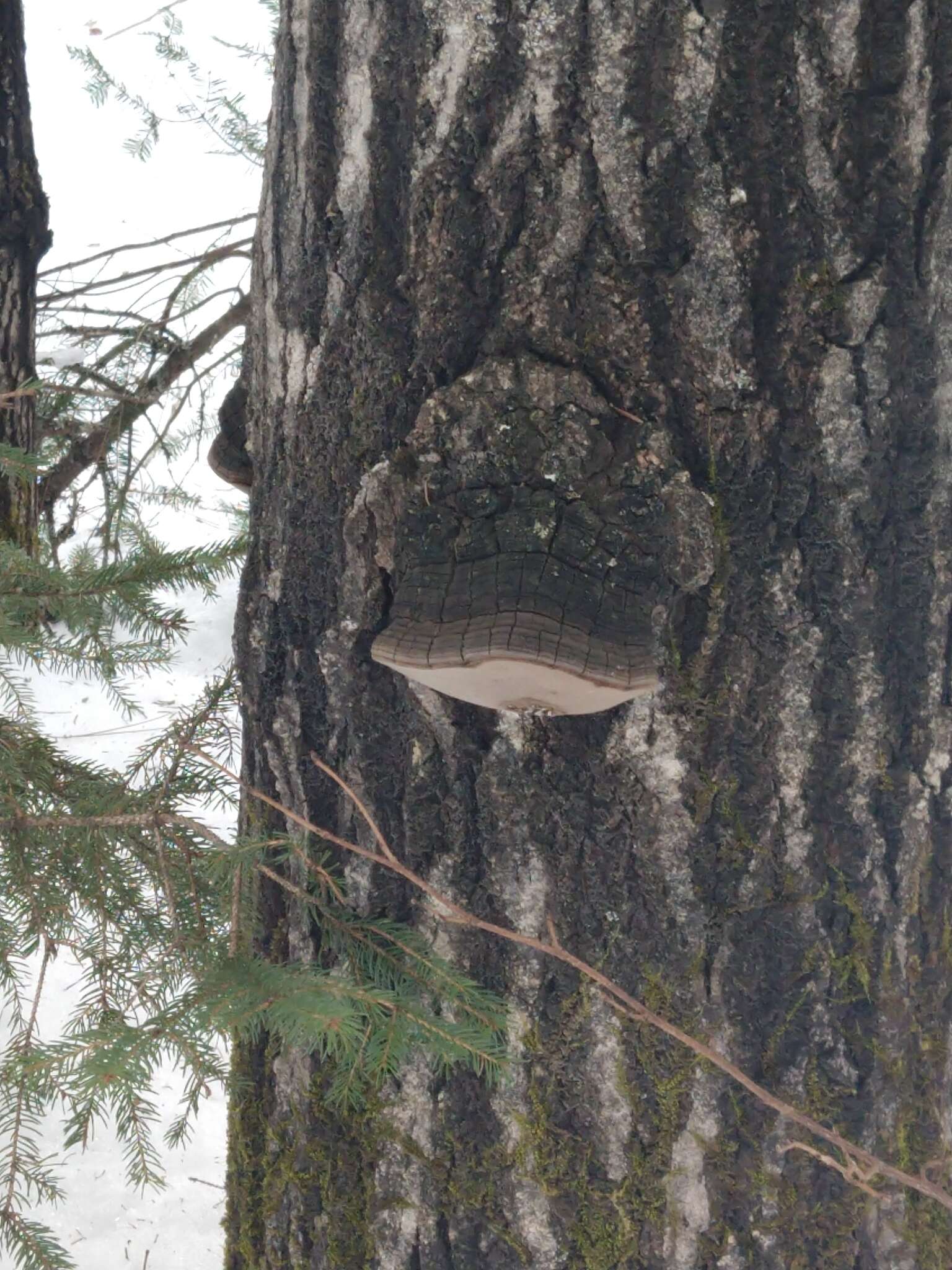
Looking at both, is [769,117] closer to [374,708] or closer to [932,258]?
[932,258]

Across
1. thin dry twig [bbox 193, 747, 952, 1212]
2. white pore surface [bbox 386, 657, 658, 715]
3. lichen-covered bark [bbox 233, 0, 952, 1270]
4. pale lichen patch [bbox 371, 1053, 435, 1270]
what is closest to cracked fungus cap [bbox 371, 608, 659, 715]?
white pore surface [bbox 386, 657, 658, 715]

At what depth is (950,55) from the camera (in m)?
0.94

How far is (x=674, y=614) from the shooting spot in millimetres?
995

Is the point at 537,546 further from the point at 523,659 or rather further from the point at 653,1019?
the point at 653,1019

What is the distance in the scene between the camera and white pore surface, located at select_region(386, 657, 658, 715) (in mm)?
833

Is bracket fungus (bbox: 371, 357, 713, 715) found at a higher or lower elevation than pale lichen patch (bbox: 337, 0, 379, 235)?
lower

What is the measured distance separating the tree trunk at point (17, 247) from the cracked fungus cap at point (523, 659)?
5.13 ft

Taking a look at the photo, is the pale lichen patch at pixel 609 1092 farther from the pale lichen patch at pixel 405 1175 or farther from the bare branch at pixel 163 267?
the bare branch at pixel 163 267

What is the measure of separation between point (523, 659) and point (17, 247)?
1902mm

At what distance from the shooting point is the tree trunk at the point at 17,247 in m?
2.17

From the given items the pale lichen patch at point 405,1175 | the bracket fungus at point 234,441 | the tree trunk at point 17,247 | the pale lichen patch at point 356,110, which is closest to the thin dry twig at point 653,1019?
the pale lichen patch at point 405,1175

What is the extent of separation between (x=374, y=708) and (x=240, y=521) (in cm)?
227

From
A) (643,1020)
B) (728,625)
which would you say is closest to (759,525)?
(728,625)

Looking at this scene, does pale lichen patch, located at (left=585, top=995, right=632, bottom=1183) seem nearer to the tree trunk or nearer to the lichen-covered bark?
the lichen-covered bark
